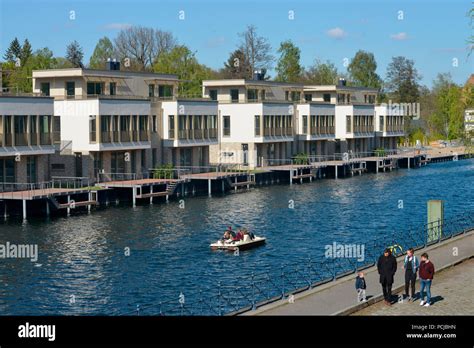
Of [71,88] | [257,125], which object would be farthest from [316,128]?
[71,88]

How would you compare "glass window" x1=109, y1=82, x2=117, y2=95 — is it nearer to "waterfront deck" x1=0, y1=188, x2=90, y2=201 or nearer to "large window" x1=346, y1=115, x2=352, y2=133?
"waterfront deck" x1=0, y1=188, x2=90, y2=201

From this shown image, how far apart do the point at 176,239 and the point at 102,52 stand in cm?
11079

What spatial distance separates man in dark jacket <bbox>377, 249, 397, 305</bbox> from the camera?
3225 centimetres

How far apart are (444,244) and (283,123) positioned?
71315 millimetres

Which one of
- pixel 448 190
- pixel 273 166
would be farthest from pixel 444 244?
pixel 273 166

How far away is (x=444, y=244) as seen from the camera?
4572 centimetres

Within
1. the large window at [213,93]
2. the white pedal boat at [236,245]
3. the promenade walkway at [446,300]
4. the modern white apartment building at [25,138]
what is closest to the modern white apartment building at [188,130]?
the large window at [213,93]

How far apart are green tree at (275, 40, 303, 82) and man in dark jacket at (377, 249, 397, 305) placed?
144073 millimetres

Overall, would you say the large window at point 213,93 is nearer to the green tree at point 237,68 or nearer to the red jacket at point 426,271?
the green tree at point 237,68

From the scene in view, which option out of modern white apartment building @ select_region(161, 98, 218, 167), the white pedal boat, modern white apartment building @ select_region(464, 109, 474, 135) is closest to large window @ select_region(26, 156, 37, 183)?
modern white apartment building @ select_region(161, 98, 218, 167)

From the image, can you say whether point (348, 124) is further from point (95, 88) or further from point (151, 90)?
point (95, 88)

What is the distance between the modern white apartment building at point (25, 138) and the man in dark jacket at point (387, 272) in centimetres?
4570

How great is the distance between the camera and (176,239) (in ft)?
193

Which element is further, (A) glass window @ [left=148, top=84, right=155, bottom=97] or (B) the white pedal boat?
(A) glass window @ [left=148, top=84, right=155, bottom=97]
